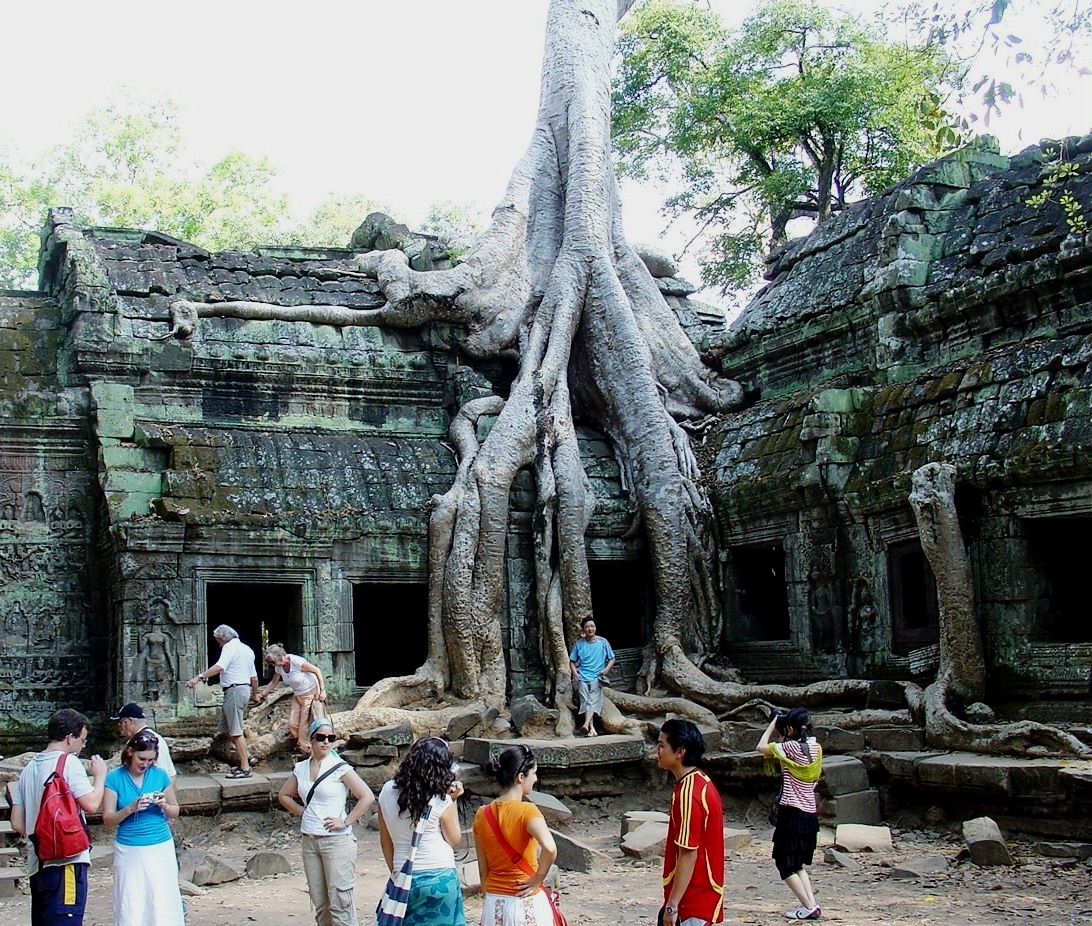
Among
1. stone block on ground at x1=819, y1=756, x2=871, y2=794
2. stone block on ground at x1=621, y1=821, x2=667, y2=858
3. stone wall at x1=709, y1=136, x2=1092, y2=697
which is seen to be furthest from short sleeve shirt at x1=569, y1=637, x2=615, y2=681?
stone block on ground at x1=819, y1=756, x2=871, y2=794

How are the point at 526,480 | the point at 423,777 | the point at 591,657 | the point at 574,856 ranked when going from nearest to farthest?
the point at 423,777, the point at 574,856, the point at 591,657, the point at 526,480

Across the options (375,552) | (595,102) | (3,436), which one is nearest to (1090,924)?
(375,552)

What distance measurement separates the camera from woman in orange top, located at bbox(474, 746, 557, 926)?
4254 mm

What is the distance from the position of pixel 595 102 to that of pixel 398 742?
24.6 ft

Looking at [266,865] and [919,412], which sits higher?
[919,412]

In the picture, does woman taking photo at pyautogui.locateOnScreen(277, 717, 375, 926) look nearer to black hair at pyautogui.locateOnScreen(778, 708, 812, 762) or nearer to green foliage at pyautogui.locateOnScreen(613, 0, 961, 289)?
black hair at pyautogui.locateOnScreen(778, 708, 812, 762)

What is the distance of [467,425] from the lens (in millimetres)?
12156

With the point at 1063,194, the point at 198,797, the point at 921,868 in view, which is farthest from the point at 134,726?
the point at 1063,194

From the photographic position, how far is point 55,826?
16.4ft

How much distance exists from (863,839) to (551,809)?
2034mm

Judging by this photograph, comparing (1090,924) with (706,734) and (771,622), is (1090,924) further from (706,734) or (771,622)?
(771,622)

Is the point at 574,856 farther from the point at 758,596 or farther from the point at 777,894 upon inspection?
the point at 758,596

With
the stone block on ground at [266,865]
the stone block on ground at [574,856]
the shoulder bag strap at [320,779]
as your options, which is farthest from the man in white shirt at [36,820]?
the stone block on ground at [574,856]

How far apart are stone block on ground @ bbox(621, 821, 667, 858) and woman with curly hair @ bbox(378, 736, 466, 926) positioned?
11.8 feet
